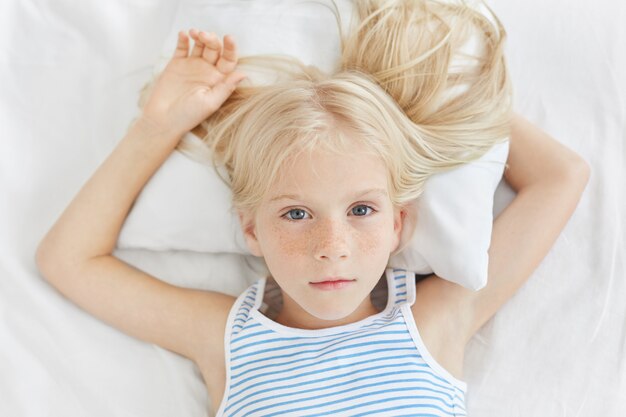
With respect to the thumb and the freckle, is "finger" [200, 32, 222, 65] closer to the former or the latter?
the thumb

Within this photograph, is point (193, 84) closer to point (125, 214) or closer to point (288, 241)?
point (125, 214)

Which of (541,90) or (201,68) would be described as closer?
(201,68)

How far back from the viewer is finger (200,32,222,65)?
137cm

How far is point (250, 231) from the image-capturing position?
1.33 m

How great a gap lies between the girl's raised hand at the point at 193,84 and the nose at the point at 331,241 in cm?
33

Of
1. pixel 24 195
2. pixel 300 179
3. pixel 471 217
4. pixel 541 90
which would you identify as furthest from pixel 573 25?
pixel 24 195

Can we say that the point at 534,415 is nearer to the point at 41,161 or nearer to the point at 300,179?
the point at 300,179

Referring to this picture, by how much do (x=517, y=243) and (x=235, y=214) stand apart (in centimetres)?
48

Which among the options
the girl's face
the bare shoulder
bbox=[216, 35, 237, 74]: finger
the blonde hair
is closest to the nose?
the girl's face

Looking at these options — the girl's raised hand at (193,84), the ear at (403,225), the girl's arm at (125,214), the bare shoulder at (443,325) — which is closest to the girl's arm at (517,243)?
the bare shoulder at (443,325)

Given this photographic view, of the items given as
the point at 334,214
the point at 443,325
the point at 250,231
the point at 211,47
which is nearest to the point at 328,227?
the point at 334,214

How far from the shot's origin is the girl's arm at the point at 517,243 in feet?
4.44

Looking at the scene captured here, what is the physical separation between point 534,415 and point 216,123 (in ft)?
2.35

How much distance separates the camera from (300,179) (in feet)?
3.95
